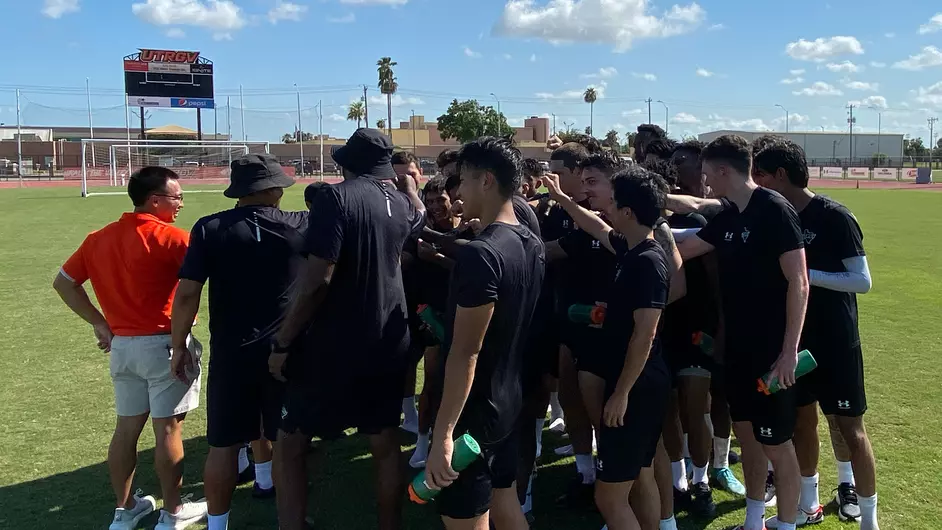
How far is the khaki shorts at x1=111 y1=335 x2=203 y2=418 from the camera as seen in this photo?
4.09 meters

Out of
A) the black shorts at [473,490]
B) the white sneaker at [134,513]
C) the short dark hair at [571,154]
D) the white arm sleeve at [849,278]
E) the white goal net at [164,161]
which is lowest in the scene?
the white sneaker at [134,513]

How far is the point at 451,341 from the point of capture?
114 inches

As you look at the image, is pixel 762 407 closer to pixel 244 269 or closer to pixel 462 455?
pixel 462 455

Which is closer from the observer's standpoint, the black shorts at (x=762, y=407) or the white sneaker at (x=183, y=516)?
the black shorts at (x=762, y=407)

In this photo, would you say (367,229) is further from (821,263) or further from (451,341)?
(821,263)

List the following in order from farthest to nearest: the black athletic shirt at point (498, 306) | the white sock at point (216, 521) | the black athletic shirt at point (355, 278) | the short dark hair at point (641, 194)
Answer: the white sock at point (216, 521) < the black athletic shirt at point (355, 278) < the short dark hair at point (641, 194) < the black athletic shirt at point (498, 306)

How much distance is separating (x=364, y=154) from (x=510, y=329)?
1.45m

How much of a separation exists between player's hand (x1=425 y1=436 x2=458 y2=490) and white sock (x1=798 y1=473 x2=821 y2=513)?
2696 mm

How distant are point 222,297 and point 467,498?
72.8 inches

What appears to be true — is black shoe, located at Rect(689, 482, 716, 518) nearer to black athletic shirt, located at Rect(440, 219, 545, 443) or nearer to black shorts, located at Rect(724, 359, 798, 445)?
black shorts, located at Rect(724, 359, 798, 445)

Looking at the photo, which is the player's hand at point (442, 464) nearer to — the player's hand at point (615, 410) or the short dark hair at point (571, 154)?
the player's hand at point (615, 410)

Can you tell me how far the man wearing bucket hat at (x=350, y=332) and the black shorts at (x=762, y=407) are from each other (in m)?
1.83

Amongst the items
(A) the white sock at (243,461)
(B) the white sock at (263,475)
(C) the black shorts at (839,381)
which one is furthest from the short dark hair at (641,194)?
(A) the white sock at (243,461)

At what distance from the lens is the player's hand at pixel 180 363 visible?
4.00 m
